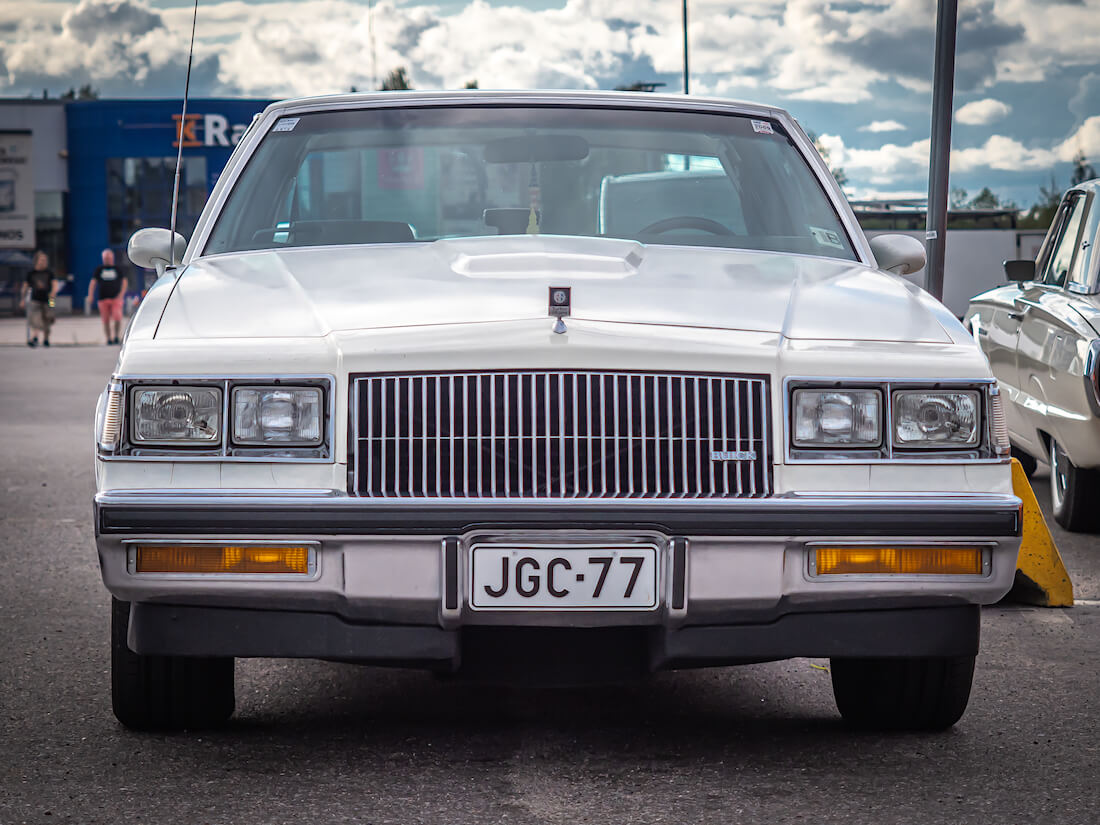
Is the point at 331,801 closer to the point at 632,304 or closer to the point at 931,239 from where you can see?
the point at 632,304

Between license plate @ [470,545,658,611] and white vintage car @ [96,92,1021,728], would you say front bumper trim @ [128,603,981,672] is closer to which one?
white vintage car @ [96,92,1021,728]

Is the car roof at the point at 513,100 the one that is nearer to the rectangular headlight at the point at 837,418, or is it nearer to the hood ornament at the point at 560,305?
the hood ornament at the point at 560,305

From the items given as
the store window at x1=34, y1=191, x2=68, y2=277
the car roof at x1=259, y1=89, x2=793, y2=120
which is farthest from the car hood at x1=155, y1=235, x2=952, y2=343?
the store window at x1=34, y1=191, x2=68, y2=277

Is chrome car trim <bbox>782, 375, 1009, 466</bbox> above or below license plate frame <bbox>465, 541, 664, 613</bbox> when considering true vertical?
above

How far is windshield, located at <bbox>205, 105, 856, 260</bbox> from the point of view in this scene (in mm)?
4684

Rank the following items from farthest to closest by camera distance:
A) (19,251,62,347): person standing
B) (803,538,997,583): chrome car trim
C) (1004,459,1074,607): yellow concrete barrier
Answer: (19,251,62,347): person standing
(1004,459,1074,607): yellow concrete barrier
(803,538,997,583): chrome car trim

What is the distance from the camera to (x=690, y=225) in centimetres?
479

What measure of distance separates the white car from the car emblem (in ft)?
12.5

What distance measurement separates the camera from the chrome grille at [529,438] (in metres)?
3.38

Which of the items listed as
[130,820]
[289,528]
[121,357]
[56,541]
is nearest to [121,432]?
[121,357]

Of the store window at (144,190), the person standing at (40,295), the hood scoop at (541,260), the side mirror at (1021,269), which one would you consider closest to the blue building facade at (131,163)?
the store window at (144,190)

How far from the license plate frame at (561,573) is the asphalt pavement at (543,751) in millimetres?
453

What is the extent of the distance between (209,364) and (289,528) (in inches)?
16.2

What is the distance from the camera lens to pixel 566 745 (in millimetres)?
3920
